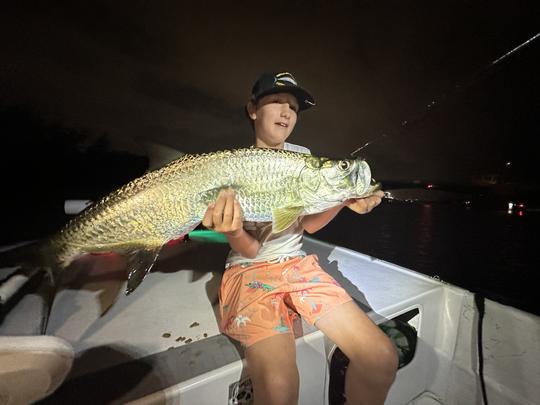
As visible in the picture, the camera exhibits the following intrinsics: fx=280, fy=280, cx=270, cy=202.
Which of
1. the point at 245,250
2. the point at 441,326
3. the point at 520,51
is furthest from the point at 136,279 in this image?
the point at 520,51

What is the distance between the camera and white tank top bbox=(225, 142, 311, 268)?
2.49 meters

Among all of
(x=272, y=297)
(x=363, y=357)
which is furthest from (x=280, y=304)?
(x=363, y=357)

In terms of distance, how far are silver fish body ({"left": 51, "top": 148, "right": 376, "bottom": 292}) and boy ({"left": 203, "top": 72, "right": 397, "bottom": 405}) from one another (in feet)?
0.54

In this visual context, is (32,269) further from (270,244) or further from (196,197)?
(270,244)

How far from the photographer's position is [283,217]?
2.25 metres

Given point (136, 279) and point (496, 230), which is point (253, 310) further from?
point (496, 230)

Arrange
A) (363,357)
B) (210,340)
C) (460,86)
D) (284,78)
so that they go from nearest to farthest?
(363,357)
(210,340)
(284,78)
(460,86)

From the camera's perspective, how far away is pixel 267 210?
232cm

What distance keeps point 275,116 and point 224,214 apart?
1.25 m

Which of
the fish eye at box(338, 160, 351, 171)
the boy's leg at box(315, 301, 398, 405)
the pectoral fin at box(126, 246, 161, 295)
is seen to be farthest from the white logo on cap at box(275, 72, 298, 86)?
the boy's leg at box(315, 301, 398, 405)

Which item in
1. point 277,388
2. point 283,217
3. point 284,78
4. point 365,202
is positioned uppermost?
point 284,78

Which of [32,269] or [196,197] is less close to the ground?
[196,197]

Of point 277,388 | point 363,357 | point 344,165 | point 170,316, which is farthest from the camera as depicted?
point 170,316

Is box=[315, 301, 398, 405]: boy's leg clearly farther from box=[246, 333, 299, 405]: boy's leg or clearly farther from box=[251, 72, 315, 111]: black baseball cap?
box=[251, 72, 315, 111]: black baseball cap
